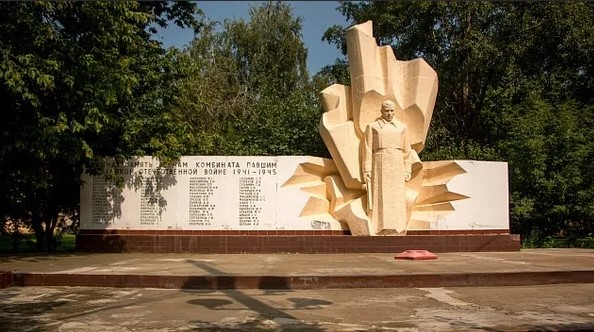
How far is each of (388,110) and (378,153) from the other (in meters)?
0.99

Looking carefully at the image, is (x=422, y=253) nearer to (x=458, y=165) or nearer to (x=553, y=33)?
(x=458, y=165)

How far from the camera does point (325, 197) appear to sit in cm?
1428

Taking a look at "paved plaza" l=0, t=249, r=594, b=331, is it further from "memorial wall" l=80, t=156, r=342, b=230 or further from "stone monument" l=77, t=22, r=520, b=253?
"memorial wall" l=80, t=156, r=342, b=230

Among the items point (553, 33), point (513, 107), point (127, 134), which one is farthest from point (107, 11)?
point (553, 33)

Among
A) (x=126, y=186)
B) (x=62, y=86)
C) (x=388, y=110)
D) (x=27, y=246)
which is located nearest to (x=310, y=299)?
(x=62, y=86)

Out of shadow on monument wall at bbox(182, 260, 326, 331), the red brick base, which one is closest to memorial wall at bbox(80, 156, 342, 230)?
the red brick base

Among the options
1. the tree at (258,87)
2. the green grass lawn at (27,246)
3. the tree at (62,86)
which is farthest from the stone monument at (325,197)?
the tree at (258,87)

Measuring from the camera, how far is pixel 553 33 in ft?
71.7

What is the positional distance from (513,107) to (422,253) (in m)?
11.5

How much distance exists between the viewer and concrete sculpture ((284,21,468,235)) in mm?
13609


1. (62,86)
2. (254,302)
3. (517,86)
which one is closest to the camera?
(254,302)

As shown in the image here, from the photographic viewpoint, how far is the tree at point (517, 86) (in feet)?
59.1

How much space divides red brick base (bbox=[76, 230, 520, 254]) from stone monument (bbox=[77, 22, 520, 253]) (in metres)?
0.02

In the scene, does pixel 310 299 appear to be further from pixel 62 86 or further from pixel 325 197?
pixel 325 197
